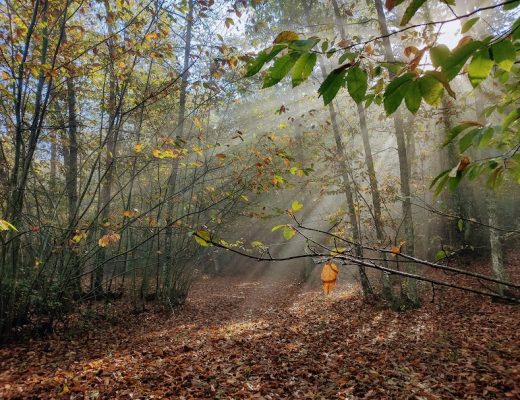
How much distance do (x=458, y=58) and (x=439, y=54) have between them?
47 millimetres

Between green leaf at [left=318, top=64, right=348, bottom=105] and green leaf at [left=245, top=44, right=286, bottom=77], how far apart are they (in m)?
0.16

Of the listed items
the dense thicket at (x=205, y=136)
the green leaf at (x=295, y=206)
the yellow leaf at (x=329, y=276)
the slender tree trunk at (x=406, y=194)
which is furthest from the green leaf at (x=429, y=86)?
the slender tree trunk at (x=406, y=194)

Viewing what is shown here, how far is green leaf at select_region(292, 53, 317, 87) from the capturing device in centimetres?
93

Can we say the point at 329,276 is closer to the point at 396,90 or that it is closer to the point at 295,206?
the point at 295,206

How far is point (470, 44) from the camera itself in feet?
2.65

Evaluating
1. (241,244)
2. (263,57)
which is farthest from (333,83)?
(241,244)

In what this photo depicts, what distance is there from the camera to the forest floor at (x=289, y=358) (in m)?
4.05

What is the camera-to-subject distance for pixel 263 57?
0.94 meters

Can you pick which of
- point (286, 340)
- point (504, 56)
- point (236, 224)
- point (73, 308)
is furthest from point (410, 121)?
point (236, 224)

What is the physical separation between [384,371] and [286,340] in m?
2.04

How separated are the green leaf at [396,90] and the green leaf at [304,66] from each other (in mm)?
226

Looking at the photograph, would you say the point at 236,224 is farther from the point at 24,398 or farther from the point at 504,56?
the point at 504,56

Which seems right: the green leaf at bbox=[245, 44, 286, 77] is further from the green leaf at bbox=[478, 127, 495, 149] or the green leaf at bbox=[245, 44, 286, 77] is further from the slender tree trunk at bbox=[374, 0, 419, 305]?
the slender tree trunk at bbox=[374, 0, 419, 305]

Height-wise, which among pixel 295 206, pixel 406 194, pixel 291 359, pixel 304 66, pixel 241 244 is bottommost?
pixel 291 359
